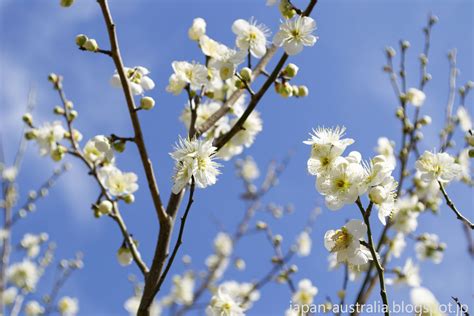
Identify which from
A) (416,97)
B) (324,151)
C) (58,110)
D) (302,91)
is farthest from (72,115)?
(416,97)

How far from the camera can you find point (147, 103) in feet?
7.32

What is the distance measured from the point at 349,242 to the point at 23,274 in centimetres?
536

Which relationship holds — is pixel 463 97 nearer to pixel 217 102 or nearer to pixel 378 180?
pixel 217 102

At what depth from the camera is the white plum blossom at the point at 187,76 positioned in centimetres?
252

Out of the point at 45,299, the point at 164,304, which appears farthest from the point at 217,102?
the point at 164,304

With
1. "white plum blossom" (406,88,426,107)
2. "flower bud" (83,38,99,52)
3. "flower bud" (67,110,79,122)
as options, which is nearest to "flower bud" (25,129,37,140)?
"flower bud" (67,110,79,122)

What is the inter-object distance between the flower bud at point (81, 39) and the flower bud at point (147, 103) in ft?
1.13

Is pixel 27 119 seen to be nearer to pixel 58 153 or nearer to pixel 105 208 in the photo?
pixel 58 153

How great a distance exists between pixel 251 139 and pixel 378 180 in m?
1.40

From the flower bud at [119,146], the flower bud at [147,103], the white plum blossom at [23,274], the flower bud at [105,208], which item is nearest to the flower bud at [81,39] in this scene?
the flower bud at [147,103]

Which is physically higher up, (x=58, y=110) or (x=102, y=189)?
(x=58, y=110)

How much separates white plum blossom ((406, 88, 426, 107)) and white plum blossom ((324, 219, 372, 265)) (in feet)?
7.96

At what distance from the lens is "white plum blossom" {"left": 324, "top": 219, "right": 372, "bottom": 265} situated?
155 centimetres

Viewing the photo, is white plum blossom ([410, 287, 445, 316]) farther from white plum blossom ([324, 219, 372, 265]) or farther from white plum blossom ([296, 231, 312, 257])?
white plum blossom ([296, 231, 312, 257])
